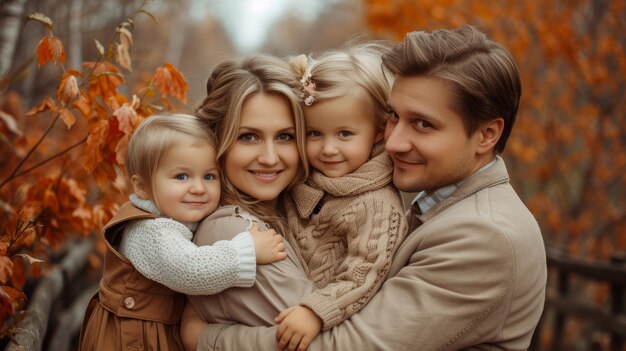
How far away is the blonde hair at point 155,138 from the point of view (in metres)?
3.08

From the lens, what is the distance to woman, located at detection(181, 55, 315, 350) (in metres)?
3.06

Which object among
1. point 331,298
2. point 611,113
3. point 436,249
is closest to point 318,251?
point 331,298

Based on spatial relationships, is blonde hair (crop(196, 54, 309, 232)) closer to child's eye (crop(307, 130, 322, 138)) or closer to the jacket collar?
child's eye (crop(307, 130, 322, 138))

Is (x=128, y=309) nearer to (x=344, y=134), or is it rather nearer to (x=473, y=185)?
(x=344, y=134)

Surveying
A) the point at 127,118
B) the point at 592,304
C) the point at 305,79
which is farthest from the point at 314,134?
the point at 592,304

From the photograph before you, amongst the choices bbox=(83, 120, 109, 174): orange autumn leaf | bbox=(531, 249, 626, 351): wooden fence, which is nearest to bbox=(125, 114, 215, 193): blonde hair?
bbox=(83, 120, 109, 174): orange autumn leaf

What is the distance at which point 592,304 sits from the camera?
7004 millimetres

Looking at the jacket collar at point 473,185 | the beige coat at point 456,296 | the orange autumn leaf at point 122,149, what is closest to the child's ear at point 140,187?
the orange autumn leaf at point 122,149

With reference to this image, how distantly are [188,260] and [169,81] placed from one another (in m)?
1.20

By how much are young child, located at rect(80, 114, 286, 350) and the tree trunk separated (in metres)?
1.61

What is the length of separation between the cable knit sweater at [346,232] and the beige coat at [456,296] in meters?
0.09

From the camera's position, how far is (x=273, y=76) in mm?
3242

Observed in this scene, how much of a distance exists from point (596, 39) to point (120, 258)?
326 inches

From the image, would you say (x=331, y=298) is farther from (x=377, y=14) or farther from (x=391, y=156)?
(x=377, y=14)
